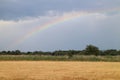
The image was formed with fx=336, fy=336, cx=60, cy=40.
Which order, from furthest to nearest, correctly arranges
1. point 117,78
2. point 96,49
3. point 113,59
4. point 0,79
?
point 96,49, point 113,59, point 117,78, point 0,79

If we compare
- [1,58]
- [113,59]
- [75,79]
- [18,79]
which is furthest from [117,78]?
[1,58]

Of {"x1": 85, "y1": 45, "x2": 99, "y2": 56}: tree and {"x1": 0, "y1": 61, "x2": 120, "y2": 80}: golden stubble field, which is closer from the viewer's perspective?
{"x1": 0, "y1": 61, "x2": 120, "y2": 80}: golden stubble field

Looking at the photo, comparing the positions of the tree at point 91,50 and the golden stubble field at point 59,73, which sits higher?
the tree at point 91,50

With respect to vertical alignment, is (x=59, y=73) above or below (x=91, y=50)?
below

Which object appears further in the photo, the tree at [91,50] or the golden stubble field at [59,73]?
the tree at [91,50]

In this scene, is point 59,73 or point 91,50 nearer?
point 59,73

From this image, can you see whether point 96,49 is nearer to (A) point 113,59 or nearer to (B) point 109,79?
(A) point 113,59

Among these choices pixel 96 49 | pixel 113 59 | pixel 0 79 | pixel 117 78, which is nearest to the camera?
pixel 0 79

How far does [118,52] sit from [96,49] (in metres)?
6.53

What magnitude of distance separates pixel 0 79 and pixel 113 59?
137 feet

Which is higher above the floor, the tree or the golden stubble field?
the tree

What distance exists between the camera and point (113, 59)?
62.8 meters

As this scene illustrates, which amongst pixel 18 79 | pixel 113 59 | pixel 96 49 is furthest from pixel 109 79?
pixel 96 49

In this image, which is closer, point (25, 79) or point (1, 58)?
point (25, 79)
